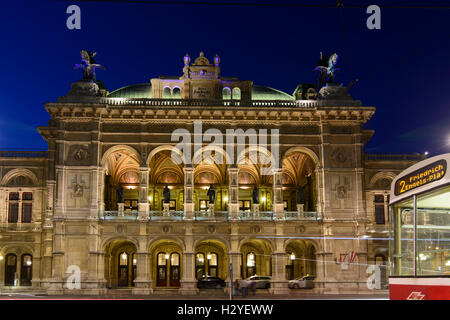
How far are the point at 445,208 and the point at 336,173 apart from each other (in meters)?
29.2

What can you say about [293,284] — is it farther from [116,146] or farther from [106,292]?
[116,146]

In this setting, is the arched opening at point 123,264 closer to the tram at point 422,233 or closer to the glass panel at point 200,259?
the glass panel at point 200,259

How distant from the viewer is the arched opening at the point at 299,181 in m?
44.8

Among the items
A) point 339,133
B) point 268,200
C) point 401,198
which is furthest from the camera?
point 268,200

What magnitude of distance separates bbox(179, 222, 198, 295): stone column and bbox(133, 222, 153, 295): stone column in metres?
2.36

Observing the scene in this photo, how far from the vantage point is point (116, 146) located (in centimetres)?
4122

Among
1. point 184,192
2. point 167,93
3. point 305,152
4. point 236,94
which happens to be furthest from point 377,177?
Answer: point 167,93

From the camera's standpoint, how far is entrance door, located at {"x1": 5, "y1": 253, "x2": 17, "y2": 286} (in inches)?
1723

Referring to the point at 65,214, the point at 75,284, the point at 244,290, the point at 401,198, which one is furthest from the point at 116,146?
the point at 401,198

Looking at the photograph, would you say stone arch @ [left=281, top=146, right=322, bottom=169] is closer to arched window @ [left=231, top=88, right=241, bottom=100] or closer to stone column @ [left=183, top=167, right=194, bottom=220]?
arched window @ [left=231, top=88, right=241, bottom=100]

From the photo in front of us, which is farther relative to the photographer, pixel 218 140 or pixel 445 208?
pixel 218 140

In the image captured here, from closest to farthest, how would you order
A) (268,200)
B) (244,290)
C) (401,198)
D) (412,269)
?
(412,269), (401,198), (244,290), (268,200)

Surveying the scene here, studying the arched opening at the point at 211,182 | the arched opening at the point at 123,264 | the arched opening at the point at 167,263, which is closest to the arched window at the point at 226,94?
the arched opening at the point at 211,182

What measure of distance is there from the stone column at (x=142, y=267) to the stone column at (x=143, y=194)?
75 centimetres
